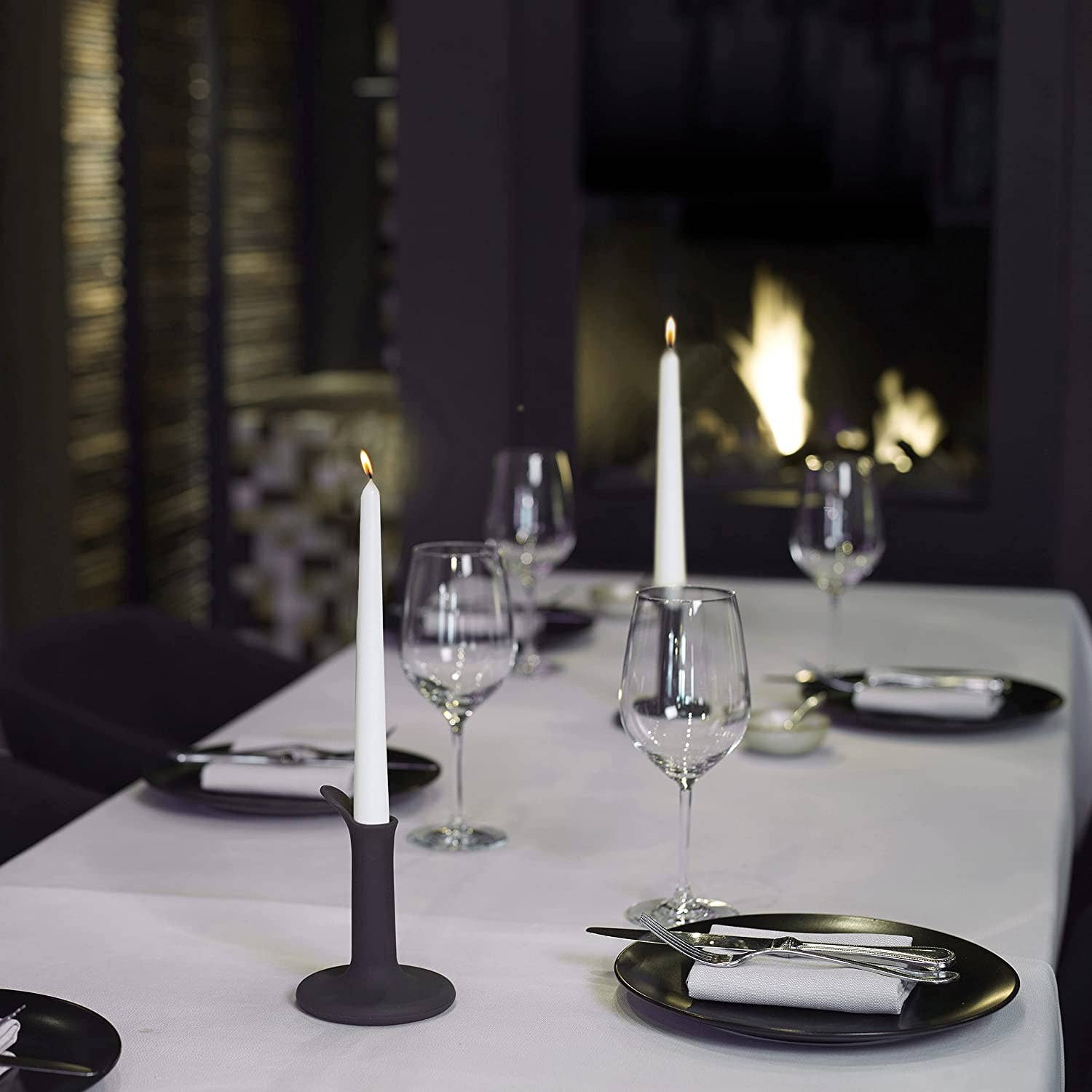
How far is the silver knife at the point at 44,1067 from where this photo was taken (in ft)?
2.96

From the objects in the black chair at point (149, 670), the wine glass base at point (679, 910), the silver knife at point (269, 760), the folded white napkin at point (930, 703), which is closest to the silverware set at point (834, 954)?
the wine glass base at point (679, 910)

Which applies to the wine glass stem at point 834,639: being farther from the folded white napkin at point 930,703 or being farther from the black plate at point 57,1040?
the black plate at point 57,1040

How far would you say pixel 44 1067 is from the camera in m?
0.90

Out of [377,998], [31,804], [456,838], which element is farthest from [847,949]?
[31,804]

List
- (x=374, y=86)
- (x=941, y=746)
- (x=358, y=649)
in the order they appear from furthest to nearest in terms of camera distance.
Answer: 1. (x=374, y=86)
2. (x=941, y=746)
3. (x=358, y=649)

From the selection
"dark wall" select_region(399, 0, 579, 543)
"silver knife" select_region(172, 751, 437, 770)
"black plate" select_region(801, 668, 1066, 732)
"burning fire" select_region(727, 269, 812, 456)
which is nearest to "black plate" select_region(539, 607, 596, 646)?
"black plate" select_region(801, 668, 1066, 732)

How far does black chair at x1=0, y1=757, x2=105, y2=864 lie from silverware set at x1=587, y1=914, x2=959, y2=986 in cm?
88

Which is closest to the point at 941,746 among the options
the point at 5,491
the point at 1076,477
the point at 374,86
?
the point at 1076,477

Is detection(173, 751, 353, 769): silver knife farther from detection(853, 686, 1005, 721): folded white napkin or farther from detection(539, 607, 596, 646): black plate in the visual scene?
detection(539, 607, 596, 646): black plate

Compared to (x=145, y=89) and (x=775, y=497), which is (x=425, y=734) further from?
(x=145, y=89)

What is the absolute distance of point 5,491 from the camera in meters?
4.50

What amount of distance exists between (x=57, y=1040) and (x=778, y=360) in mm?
2603

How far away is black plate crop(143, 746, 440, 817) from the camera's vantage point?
1413 mm

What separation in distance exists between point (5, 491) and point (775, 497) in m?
2.22
